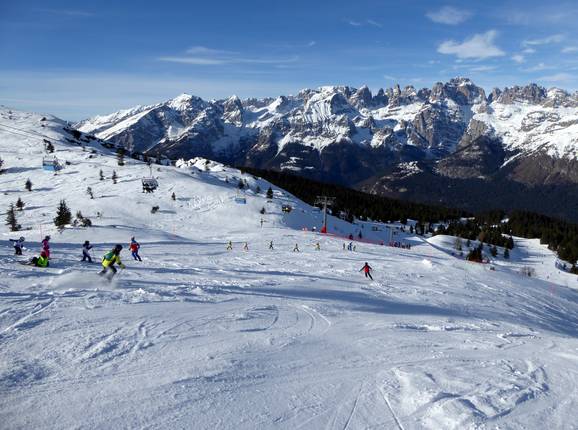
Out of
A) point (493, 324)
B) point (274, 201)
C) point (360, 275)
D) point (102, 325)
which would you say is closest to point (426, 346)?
point (493, 324)

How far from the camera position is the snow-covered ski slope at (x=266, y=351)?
9.23m

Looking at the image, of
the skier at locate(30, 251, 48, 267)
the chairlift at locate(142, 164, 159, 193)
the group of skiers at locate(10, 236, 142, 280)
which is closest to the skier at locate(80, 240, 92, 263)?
the group of skiers at locate(10, 236, 142, 280)

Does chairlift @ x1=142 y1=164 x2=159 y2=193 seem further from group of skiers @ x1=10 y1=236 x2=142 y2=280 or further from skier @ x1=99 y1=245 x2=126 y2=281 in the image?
skier @ x1=99 y1=245 x2=126 y2=281

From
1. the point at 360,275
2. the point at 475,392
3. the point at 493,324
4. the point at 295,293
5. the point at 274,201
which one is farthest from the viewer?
the point at 274,201

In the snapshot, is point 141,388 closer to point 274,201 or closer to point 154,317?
point 154,317

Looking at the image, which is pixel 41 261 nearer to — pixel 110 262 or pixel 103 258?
pixel 103 258

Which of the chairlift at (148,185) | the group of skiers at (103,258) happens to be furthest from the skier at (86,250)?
the chairlift at (148,185)

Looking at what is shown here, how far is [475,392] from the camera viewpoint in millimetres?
10773

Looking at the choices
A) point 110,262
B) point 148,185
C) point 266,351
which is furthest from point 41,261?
point 148,185

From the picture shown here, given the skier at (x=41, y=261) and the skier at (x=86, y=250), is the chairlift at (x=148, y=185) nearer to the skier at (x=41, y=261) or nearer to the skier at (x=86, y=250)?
the skier at (x=86, y=250)

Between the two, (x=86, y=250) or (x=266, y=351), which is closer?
(x=266, y=351)

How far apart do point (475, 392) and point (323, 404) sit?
393 cm

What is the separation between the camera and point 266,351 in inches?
497

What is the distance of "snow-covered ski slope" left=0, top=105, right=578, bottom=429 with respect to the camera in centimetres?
923
